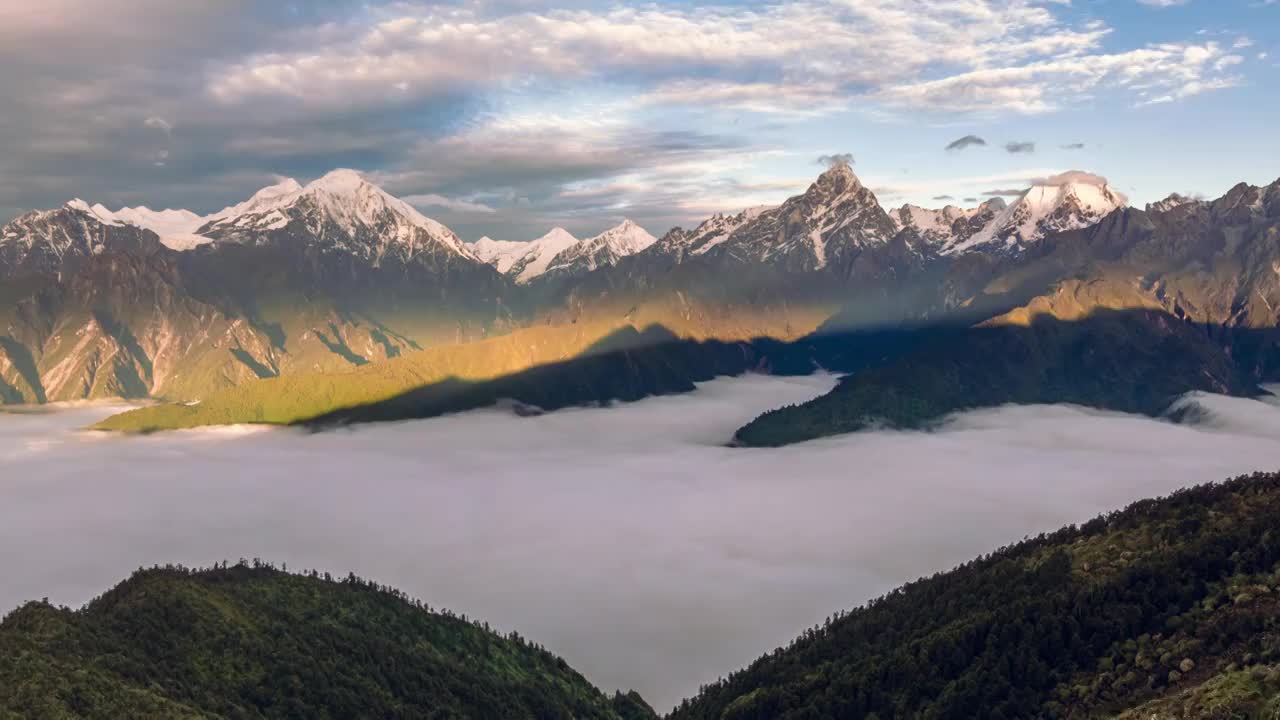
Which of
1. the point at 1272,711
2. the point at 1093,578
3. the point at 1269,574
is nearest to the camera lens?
the point at 1272,711

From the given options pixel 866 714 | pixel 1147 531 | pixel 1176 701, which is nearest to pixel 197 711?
pixel 866 714

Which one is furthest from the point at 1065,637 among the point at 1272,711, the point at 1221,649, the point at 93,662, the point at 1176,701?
the point at 93,662

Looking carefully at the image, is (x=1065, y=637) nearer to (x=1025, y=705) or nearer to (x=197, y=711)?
(x=1025, y=705)

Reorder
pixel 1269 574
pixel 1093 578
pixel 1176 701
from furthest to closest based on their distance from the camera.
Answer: pixel 1093 578, pixel 1269 574, pixel 1176 701

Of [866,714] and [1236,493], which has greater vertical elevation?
[1236,493]

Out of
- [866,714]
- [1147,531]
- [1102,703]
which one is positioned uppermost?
[1147,531]

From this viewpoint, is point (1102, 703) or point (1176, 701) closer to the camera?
point (1176, 701)
